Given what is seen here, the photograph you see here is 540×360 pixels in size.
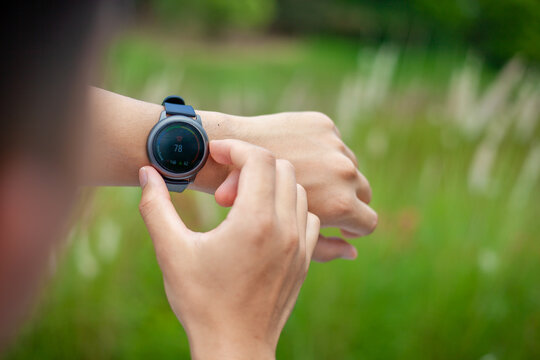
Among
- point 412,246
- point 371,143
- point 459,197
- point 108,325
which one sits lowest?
point 108,325

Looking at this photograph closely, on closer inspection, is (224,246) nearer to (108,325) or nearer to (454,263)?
(108,325)

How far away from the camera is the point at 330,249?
85 centimetres

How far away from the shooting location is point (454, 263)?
1.29 m

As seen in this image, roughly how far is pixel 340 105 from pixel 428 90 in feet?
6.02

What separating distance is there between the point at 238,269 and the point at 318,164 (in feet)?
1.37

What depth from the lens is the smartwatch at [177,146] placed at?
74 centimetres

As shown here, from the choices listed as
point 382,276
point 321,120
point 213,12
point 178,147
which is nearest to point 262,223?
point 178,147

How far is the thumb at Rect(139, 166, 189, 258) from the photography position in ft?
1.61

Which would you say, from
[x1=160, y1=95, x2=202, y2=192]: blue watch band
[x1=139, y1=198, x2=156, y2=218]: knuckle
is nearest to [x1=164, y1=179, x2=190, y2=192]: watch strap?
[x1=160, y1=95, x2=202, y2=192]: blue watch band

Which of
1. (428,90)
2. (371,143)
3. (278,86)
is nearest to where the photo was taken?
(371,143)

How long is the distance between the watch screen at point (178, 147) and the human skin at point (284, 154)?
0.05 meters

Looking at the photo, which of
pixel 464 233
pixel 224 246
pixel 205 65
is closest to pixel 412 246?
pixel 464 233

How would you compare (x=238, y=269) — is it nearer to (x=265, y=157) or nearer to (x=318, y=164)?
(x=265, y=157)

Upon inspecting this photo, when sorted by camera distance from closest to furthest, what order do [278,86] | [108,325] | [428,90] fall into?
1. [108,325]
2. [428,90]
3. [278,86]
